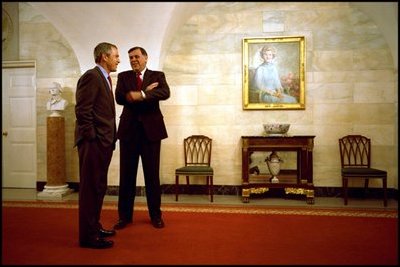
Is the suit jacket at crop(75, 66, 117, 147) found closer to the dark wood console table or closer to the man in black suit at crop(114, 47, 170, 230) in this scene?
the man in black suit at crop(114, 47, 170, 230)

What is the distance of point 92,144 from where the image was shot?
2934 millimetres

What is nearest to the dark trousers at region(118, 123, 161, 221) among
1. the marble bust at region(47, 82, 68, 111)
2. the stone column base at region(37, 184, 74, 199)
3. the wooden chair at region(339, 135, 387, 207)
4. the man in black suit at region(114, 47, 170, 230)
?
the man in black suit at region(114, 47, 170, 230)

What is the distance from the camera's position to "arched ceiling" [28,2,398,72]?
15.7ft

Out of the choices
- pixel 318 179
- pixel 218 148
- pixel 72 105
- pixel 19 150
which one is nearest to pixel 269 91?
pixel 218 148

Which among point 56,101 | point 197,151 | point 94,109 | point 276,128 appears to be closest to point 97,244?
point 94,109

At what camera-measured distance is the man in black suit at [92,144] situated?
2.88m

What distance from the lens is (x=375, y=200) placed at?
17.6ft

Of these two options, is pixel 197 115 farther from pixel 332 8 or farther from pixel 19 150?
pixel 19 150

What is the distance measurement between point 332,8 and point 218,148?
290 centimetres

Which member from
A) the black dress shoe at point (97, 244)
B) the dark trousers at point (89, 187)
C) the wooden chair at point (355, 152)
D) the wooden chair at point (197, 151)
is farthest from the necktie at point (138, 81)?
the wooden chair at point (355, 152)

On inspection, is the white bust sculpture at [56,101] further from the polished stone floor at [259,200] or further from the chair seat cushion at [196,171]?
the chair seat cushion at [196,171]

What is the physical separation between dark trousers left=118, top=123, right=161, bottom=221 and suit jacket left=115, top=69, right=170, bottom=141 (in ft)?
0.25

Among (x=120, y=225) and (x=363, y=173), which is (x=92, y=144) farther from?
(x=363, y=173)

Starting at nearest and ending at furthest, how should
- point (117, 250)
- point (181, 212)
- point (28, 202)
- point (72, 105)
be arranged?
point (117, 250), point (181, 212), point (28, 202), point (72, 105)
